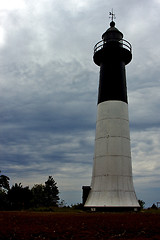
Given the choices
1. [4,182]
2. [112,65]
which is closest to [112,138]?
[112,65]

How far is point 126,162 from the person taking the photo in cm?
2169

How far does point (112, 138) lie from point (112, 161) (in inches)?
80.6

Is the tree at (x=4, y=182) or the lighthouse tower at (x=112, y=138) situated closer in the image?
the lighthouse tower at (x=112, y=138)

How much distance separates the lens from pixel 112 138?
865 inches

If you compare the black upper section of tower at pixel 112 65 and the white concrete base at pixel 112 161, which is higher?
the black upper section of tower at pixel 112 65

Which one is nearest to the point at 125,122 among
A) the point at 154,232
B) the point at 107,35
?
the point at 107,35

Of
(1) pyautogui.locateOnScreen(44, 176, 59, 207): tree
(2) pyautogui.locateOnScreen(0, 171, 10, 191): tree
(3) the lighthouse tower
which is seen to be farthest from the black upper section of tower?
(1) pyautogui.locateOnScreen(44, 176, 59, 207): tree

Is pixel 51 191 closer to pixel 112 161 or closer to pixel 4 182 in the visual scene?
pixel 4 182

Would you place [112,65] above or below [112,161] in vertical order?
above

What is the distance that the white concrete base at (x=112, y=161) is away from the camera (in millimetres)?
20339

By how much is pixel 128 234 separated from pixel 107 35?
72.5 feet

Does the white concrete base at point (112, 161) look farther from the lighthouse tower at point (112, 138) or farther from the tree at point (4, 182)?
the tree at point (4, 182)

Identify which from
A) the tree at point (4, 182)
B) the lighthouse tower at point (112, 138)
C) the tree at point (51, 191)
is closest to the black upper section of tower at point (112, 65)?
the lighthouse tower at point (112, 138)

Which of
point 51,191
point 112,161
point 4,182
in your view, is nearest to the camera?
point 112,161
